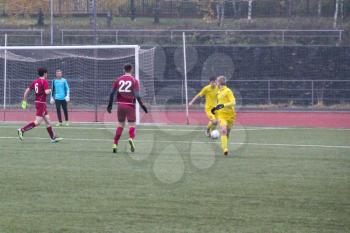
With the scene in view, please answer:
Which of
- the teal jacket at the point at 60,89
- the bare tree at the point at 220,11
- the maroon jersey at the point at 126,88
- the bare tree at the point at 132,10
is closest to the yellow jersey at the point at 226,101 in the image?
the maroon jersey at the point at 126,88

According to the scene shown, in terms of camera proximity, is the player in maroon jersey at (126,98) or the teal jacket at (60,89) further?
the teal jacket at (60,89)

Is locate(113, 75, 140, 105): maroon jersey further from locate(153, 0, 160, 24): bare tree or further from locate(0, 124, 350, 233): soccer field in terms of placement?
locate(153, 0, 160, 24): bare tree

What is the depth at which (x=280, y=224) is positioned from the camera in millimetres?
9406

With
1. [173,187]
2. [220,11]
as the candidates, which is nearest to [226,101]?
[173,187]

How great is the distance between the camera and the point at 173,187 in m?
12.4

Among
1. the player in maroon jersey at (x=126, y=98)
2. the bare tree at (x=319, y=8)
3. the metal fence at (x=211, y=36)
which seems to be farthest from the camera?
the bare tree at (x=319, y=8)

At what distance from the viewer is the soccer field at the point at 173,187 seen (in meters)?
9.48

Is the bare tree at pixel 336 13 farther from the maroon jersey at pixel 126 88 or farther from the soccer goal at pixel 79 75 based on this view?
the maroon jersey at pixel 126 88

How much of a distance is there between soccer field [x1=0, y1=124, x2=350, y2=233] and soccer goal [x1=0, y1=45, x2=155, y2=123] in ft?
37.1

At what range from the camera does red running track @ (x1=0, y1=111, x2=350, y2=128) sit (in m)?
32.3

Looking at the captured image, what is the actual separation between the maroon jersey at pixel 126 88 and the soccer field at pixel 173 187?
1210 millimetres

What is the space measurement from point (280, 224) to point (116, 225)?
1.93 metres

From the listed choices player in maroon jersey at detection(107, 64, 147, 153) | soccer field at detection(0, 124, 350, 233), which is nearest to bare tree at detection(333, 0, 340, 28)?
soccer field at detection(0, 124, 350, 233)

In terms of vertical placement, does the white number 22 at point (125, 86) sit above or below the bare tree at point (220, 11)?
below
